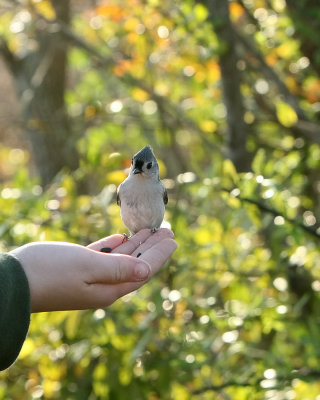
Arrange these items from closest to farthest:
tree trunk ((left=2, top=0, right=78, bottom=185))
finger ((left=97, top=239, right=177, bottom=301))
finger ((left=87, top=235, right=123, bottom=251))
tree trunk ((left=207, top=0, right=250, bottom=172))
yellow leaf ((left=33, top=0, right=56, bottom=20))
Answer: finger ((left=97, top=239, right=177, bottom=301))
finger ((left=87, top=235, right=123, bottom=251))
tree trunk ((left=207, top=0, right=250, bottom=172))
yellow leaf ((left=33, top=0, right=56, bottom=20))
tree trunk ((left=2, top=0, right=78, bottom=185))

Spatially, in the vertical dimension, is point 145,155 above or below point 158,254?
above

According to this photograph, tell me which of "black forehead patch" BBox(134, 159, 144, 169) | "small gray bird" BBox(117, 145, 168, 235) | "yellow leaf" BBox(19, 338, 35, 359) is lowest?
"yellow leaf" BBox(19, 338, 35, 359)

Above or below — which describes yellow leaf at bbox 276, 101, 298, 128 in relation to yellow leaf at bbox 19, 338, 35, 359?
above

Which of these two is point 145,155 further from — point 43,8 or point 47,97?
point 47,97

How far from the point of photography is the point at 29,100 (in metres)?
5.03

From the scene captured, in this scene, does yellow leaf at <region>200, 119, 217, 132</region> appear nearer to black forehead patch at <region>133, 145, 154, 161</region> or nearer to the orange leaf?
the orange leaf

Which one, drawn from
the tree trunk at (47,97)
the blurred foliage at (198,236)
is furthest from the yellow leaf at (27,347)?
the tree trunk at (47,97)

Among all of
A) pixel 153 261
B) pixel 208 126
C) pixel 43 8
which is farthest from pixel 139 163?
pixel 43 8

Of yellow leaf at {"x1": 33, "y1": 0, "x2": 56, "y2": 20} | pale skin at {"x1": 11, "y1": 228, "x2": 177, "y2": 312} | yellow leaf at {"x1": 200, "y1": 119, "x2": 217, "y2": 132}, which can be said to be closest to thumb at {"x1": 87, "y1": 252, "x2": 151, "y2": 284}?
pale skin at {"x1": 11, "y1": 228, "x2": 177, "y2": 312}

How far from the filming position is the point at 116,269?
1913 mm

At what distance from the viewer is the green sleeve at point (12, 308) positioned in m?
1.70

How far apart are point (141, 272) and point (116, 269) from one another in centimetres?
7

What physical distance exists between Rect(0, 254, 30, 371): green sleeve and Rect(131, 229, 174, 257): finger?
1.81 ft

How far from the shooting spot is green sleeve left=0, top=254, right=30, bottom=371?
170 centimetres
